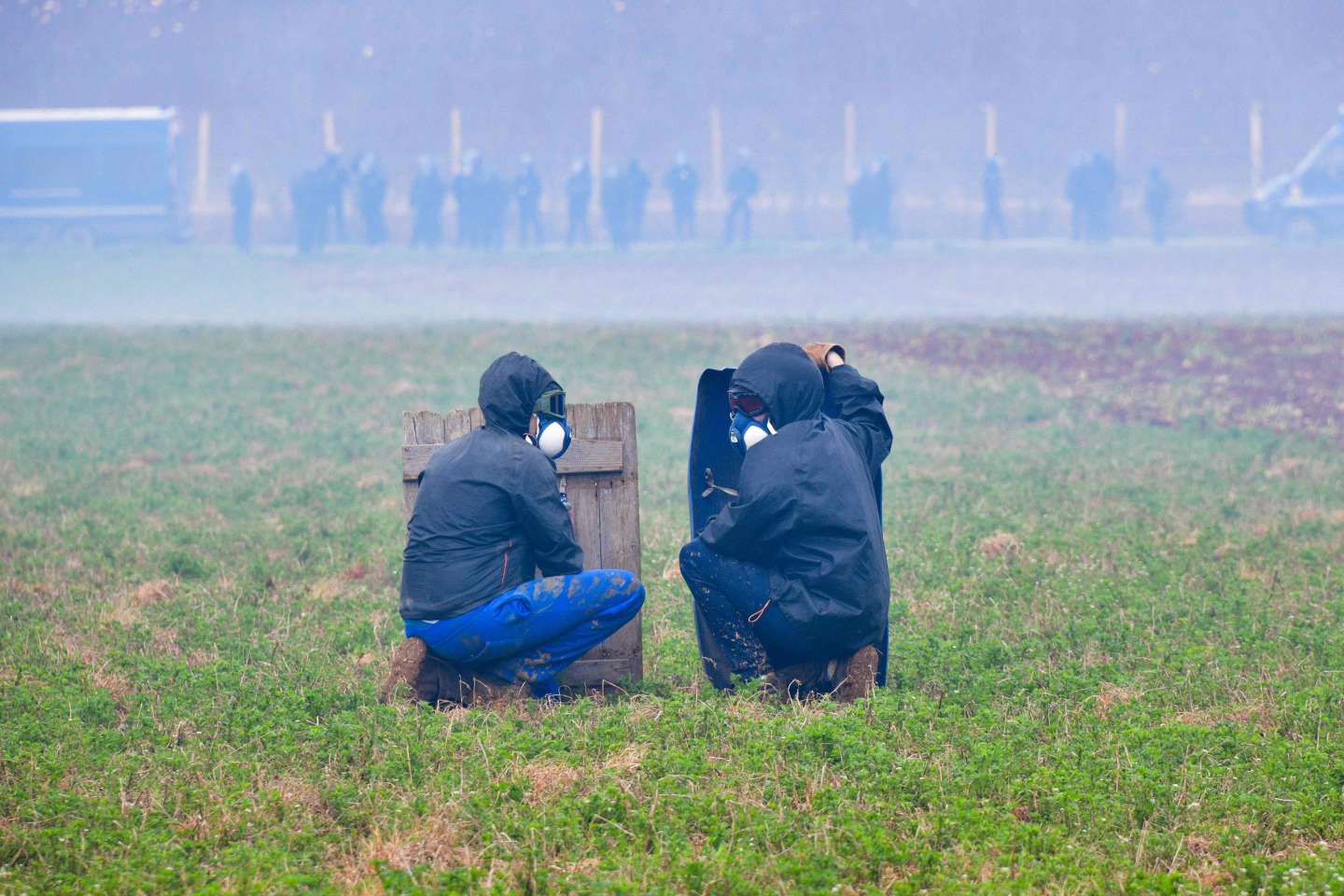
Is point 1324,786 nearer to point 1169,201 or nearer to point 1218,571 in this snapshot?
point 1218,571

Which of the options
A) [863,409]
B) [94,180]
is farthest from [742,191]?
[863,409]

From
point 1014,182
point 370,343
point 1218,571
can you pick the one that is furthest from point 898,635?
point 1014,182

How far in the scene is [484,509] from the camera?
18.0 feet

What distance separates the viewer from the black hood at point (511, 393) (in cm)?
548

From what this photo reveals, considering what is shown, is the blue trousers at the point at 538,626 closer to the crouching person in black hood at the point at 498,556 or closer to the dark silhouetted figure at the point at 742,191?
the crouching person in black hood at the point at 498,556

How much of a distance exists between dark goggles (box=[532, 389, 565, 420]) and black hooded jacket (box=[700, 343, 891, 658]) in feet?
2.31

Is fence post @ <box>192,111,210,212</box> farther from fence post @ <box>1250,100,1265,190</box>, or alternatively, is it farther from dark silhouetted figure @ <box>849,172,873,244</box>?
fence post @ <box>1250,100,1265,190</box>

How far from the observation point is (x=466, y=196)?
47.3 metres

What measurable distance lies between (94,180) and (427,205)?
1381cm

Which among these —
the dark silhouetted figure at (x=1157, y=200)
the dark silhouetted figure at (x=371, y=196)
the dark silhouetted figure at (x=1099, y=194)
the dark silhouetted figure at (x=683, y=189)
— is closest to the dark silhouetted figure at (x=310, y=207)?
the dark silhouetted figure at (x=371, y=196)

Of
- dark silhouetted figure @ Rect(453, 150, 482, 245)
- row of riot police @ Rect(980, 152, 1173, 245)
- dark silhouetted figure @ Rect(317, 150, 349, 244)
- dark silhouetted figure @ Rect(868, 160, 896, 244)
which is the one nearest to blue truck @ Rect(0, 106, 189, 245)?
dark silhouetted figure @ Rect(317, 150, 349, 244)

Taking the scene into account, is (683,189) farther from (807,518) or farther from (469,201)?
(807,518)

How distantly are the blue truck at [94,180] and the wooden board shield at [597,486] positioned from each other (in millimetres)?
47779

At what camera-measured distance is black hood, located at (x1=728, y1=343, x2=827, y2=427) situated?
5523 millimetres
